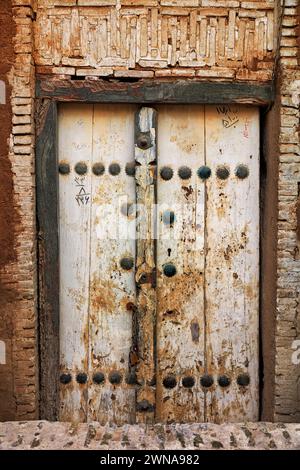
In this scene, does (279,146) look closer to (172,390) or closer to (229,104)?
(229,104)

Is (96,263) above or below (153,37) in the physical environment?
below

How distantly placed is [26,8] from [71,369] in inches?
82.8

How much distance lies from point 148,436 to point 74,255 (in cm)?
124

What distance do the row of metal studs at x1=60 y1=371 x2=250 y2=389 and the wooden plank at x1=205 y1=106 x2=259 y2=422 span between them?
0.08 feet

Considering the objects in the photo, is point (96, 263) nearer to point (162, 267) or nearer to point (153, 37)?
point (162, 267)

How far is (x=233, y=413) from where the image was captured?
319 cm

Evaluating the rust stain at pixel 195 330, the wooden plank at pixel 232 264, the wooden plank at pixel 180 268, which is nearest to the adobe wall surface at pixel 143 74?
A: the wooden plank at pixel 232 264

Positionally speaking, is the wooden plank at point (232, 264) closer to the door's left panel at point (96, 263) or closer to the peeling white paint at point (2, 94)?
the door's left panel at point (96, 263)

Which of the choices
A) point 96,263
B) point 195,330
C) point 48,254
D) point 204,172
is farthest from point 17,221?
point 195,330

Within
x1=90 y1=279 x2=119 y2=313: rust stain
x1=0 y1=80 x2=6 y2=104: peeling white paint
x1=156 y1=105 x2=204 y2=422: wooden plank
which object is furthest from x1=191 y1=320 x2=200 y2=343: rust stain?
x1=0 y1=80 x2=6 y2=104: peeling white paint

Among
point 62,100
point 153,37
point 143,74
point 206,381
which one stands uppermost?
point 153,37

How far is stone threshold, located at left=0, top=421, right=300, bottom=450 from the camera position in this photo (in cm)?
219

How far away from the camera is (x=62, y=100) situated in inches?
115

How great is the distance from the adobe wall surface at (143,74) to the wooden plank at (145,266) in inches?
14.1
